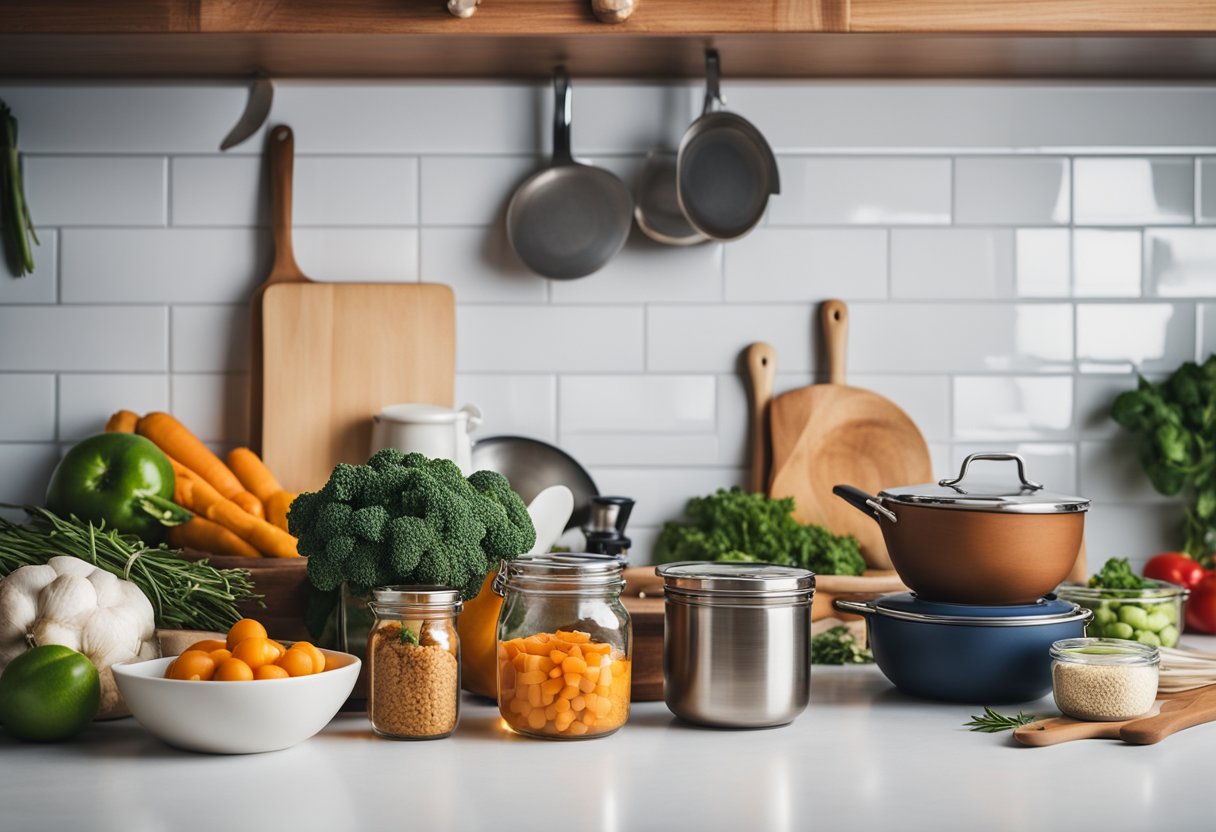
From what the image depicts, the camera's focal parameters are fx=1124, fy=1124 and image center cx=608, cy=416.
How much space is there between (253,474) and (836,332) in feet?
2.96

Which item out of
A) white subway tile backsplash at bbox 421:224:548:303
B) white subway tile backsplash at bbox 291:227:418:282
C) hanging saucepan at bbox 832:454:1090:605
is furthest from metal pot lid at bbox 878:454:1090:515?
white subway tile backsplash at bbox 291:227:418:282

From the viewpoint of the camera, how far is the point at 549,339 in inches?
70.0

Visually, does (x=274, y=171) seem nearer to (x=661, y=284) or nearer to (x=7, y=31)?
(x=7, y=31)

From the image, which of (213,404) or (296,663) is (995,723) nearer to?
(296,663)

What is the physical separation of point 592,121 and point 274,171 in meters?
0.50

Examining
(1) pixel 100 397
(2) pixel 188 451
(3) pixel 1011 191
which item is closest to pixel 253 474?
(2) pixel 188 451

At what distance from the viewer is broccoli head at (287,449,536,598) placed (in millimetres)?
1026

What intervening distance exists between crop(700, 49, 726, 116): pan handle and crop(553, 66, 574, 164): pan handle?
21 centimetres

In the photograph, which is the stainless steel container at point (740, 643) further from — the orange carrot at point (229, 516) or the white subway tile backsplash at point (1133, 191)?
the white subway tile backsplash at point (1133, 191)

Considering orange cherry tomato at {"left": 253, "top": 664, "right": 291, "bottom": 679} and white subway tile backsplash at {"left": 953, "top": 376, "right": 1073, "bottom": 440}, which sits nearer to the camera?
orange cherry tomato at {"left": 253, "top": 664, "right": 291, "bottom": 679}

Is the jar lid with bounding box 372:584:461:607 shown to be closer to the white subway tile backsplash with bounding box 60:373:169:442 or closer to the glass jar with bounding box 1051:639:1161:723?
the glass jar with bounding box 1051:639:1161:723

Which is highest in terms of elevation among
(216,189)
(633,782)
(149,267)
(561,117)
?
(561,117)

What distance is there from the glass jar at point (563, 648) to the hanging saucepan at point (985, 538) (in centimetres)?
32

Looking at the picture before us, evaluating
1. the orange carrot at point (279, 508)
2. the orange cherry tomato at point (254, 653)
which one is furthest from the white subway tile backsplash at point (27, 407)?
the orange cherry tomato at point (254, 653)
